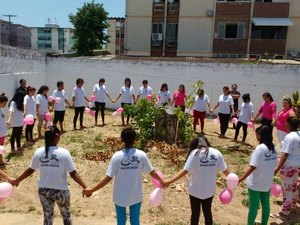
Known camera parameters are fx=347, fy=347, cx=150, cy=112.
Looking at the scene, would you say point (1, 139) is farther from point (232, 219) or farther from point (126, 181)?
point (232, 219)

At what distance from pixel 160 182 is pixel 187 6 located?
24373 millimetres

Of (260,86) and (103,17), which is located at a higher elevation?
(103,17)

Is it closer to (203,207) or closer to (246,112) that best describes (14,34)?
(246,112)

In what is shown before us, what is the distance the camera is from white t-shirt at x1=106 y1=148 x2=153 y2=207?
3740mm

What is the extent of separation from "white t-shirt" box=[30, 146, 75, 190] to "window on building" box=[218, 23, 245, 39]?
24.3 m

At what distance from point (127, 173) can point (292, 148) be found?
2.58 meters

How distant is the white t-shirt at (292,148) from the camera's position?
4.90m

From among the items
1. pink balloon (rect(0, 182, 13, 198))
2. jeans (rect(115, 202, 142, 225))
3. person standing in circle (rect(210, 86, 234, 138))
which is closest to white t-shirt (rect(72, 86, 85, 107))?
person standing in circle (rect(210, 86, 234, 138))

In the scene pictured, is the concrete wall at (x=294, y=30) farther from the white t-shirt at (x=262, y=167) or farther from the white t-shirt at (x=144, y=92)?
the white t-shirt at (x=262, y=167)

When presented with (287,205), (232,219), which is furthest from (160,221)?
(287,205)

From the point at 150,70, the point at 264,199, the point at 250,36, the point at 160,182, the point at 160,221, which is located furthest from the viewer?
the point at 250,36

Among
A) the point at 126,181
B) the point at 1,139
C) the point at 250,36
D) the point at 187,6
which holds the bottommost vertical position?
the point at 1,139

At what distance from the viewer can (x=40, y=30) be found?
257 ft

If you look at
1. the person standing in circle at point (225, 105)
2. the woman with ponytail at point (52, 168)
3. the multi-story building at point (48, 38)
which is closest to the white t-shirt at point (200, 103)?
the person standing in circle at point (225, 105)
